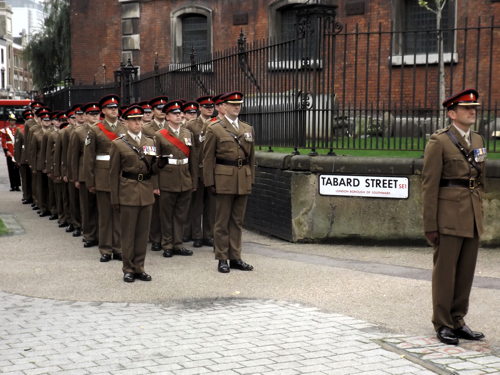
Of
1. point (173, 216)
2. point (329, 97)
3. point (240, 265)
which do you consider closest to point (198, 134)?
point (173, 216)

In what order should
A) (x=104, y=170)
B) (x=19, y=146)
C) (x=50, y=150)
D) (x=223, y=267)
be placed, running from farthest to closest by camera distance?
(x=19, y=146) → (x=50, y=150) → (x=104, y=170) → (x=223, y=267)

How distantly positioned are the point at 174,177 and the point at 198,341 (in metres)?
4.74

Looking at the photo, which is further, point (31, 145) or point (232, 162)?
point (31, 145)

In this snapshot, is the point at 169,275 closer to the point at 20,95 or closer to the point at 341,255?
the point at 341,255

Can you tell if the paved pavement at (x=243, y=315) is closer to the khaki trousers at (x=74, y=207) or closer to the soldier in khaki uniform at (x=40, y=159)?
the khaki trousers at (x=74, y=207)

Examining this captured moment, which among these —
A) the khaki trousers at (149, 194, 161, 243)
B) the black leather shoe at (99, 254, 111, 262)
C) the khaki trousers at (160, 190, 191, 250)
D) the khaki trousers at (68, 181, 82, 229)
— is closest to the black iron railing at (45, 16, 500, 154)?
the khaki trousers at (160, 190, 191, 250)

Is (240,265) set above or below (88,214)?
below

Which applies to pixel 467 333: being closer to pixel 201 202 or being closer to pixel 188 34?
pixel 201 202

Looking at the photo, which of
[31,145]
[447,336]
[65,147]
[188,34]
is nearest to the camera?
[447,336]

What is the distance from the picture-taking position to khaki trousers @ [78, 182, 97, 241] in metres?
11.8

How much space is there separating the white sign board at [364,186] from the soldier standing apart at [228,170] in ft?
5.77

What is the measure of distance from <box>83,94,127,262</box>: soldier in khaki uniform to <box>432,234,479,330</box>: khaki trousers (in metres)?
5.06

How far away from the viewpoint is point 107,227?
10.7m

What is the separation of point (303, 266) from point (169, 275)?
163cm
